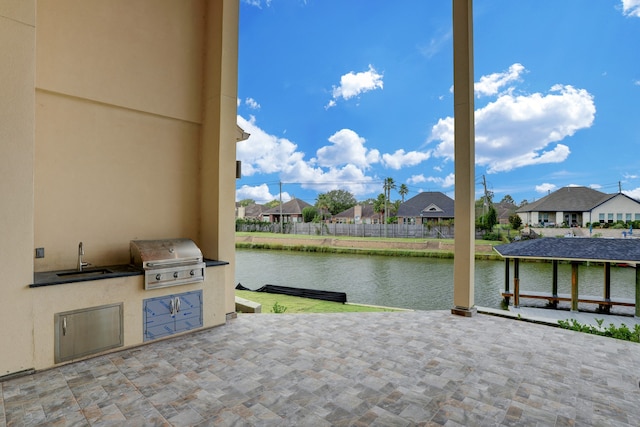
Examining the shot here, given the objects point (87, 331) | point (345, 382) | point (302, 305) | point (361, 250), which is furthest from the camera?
point (361, 250)

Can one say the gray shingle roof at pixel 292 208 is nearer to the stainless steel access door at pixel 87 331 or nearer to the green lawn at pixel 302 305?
the green lawn at pixel 302 305

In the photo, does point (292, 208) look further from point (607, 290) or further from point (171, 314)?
point (171, 314)

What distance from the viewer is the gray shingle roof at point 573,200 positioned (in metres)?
5.48

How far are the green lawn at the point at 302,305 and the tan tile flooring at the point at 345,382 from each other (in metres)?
2.95

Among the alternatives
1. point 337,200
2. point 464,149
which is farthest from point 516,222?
point 337,200

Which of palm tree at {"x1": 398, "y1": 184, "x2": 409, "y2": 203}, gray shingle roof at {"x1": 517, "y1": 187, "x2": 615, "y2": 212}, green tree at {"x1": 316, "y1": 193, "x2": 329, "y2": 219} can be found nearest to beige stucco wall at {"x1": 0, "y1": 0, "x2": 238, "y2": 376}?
gray shingle roof at {"x1": 517, "y1": 187, "x2": 615, "y2": 212}

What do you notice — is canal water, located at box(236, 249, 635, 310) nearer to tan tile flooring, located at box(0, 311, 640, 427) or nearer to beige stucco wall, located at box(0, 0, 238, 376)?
tan tile flooring, located at box(0, 311, 640, 427)

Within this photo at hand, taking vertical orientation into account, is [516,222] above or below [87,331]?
above

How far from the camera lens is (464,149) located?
4.23 meters

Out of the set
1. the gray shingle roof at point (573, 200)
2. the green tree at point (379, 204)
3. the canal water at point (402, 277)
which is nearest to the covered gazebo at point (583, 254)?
the gray shingle roof at point (573, 200)

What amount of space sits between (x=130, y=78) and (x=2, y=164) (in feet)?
5.68

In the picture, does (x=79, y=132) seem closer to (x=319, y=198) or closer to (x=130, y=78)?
(x=130, y=78)

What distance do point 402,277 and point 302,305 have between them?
573cm

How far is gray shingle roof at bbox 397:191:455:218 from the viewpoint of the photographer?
2380cm
